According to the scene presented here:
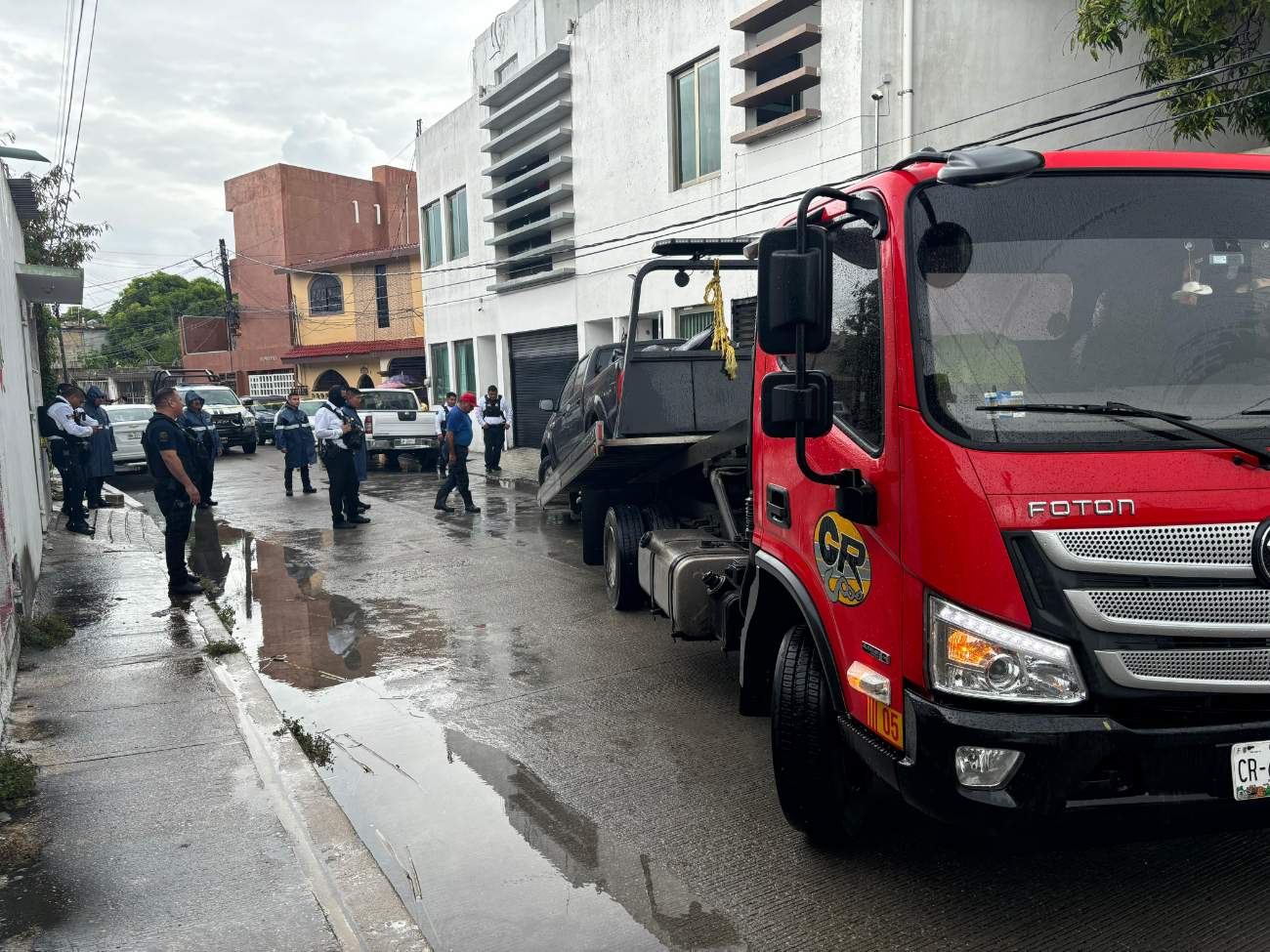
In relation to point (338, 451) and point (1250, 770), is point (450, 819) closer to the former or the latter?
point (1250, 770)

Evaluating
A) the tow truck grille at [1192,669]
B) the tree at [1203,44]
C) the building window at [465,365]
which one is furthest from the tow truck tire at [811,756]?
the building window at [465,365]

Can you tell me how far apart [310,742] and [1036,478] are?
3892 millimetres

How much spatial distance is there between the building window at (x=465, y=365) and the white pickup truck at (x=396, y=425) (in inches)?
291

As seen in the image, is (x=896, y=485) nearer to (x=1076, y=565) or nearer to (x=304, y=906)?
(x=1076, y=565)

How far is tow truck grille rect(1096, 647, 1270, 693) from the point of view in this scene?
2609 mm

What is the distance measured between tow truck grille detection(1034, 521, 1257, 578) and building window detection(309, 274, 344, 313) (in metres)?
40.8

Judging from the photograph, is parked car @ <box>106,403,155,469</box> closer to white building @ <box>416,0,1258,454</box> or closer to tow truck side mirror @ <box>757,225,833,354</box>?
white building @ <box>416,0,1258,454</box>

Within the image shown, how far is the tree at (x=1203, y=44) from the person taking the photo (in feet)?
33.0

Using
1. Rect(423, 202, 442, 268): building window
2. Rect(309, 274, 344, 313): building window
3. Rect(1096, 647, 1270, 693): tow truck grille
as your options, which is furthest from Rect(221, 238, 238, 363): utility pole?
Rect(1096, 647, 1270, 693): tow truck grille

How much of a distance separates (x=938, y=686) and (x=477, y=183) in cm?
2585

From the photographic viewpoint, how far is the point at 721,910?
335 cm

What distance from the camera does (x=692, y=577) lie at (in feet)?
17.6

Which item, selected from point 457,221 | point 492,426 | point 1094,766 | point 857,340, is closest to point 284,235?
point 457,221

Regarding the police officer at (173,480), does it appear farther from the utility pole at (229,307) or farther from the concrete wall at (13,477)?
the utility pole at (229,307)
